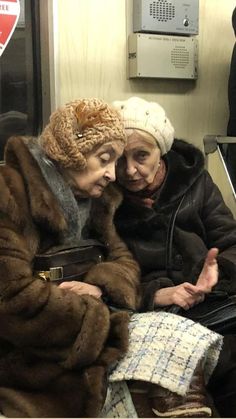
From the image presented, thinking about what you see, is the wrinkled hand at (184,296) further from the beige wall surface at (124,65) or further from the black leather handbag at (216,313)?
the beige wall surface at (124,65)

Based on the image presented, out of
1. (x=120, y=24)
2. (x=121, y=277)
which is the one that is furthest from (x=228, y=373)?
(x=120, y=24)

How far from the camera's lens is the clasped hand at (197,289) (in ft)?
6.02

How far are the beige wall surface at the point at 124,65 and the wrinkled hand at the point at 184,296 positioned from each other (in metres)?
0.94

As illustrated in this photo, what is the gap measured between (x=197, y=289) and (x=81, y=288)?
0.36m

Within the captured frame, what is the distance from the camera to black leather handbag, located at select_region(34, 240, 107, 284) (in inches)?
66.2

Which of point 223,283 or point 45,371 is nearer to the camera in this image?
point 45,371

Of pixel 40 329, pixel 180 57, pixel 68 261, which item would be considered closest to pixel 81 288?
pixel 68 261

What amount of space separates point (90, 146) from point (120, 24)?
37.8 inches

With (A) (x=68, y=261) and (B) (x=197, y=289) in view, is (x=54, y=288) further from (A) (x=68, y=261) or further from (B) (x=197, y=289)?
(B) (x=197, y=289)

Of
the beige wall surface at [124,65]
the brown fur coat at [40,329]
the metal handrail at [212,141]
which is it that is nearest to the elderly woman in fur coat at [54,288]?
the brown fur coat at [40,329]

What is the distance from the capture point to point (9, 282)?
1.56m

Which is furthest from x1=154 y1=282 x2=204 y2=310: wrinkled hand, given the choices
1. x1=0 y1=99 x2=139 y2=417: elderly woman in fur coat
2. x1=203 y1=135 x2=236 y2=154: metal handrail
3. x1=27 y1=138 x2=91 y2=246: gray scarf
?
x1=203 y1=135 x2=236 y2=154: metal handrail

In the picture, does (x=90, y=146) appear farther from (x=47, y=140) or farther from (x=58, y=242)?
(x=58, y=242)

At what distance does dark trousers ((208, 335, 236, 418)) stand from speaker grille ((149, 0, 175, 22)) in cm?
137
